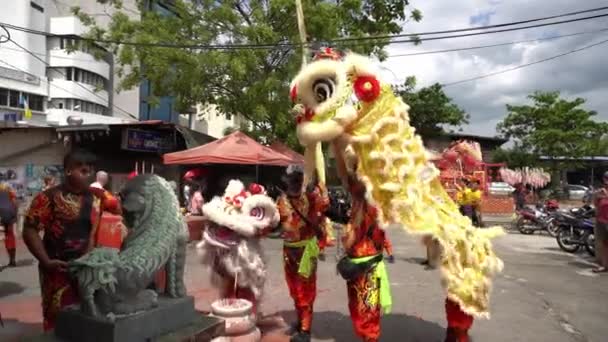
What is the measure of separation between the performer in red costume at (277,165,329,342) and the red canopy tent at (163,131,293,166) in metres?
5.23

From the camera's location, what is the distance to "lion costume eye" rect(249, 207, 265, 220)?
414 cm

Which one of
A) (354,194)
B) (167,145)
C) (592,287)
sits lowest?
(592,287)

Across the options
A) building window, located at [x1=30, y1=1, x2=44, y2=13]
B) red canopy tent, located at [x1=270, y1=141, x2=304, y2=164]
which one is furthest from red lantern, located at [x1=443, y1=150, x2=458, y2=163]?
building window, located at [x1=30, y1=1, x2=44, y2=13]

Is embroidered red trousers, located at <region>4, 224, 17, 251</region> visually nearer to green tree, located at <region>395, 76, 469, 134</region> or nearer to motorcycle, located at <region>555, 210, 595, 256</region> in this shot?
motorcycle, located at <region>555, 210, 595, 256</region>

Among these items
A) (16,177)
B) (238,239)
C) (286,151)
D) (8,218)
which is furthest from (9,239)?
(286,151)

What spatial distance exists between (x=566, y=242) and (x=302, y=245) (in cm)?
776

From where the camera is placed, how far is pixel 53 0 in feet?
102

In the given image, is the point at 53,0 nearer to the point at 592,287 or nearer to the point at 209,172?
the point at 209,172

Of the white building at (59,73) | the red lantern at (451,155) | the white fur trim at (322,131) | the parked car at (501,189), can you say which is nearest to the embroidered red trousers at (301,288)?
the white fur trim at (322,131)

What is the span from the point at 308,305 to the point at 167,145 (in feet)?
31.5

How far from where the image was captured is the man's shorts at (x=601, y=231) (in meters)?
7.52

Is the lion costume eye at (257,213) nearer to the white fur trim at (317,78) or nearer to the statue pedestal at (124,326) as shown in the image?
the white fur trim at (317,78)

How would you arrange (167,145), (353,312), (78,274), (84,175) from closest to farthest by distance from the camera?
(78,274), (84,175), (353,312), (167,145)

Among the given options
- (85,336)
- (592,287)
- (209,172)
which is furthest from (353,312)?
(209,172)
